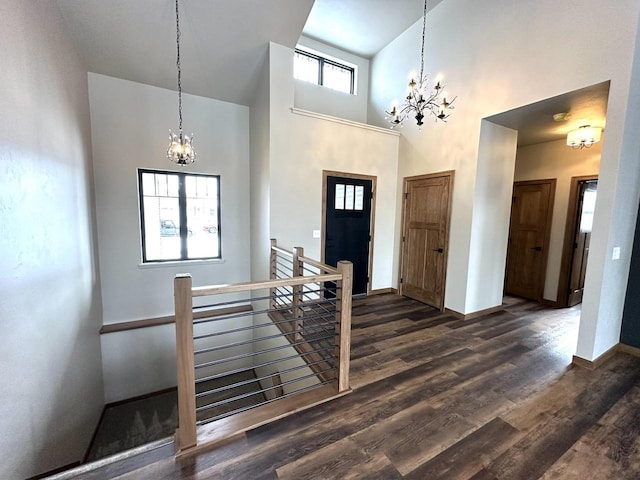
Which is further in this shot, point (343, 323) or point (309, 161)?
point (309, 161)

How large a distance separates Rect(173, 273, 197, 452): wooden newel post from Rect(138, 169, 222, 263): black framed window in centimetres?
335

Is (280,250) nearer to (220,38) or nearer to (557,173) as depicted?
(220,38)

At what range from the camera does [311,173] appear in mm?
4020

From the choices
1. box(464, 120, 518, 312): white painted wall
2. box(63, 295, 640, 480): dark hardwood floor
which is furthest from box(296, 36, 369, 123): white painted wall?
box(63, 295, 640, 480): dark hardwood floor

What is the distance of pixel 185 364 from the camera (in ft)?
5.29

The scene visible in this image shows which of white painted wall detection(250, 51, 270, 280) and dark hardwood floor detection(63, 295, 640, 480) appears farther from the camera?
white painted wall detection(250, 51, 270, 280)

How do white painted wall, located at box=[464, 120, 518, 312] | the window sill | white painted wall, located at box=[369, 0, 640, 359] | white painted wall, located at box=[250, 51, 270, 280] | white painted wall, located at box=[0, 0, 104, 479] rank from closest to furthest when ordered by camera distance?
white painted wall, located at box=[0, 0, 104, 479] < white painted wall, located at box=[369, 0, 640, 359] < white painted wall, located at box=[464, 120, 518, 312] < white painted wall, located at box=[250, 51, 270, 280] < the window sill

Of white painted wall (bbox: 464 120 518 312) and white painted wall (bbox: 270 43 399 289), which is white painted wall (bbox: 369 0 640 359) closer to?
white painted wall (bbox: 464 120 518 312)

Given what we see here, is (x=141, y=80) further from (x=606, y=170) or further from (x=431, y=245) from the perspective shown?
(x=606, y=170)

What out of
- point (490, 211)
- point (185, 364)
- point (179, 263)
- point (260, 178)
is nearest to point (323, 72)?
point (260, 178)

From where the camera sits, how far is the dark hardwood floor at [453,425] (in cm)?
152

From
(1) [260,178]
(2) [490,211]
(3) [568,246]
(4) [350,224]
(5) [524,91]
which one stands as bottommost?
(3) [568,246]

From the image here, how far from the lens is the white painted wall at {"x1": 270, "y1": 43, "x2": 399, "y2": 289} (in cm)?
373

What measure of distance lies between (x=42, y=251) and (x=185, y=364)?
1848 millimetres
